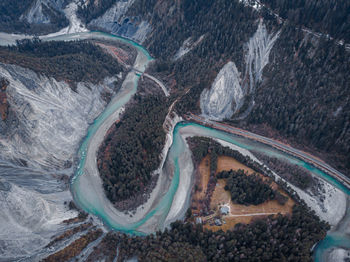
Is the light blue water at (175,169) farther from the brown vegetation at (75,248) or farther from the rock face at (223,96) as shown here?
the rock face at (223,96)

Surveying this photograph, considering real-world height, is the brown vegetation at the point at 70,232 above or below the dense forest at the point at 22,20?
below

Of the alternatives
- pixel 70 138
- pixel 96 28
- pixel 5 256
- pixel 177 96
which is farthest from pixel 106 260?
pixel 96 28

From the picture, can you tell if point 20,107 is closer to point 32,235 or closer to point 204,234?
point 32,235

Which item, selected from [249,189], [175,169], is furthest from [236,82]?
[249,189]

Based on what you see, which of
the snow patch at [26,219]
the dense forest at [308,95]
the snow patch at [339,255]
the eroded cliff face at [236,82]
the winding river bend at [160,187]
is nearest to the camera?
the snow patch at [26,219]

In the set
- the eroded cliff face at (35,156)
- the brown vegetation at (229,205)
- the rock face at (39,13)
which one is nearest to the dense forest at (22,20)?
the rock face at (39,13)

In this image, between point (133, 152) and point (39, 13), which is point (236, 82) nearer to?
point (133, 152)

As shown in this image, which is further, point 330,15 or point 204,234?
point 330,15
